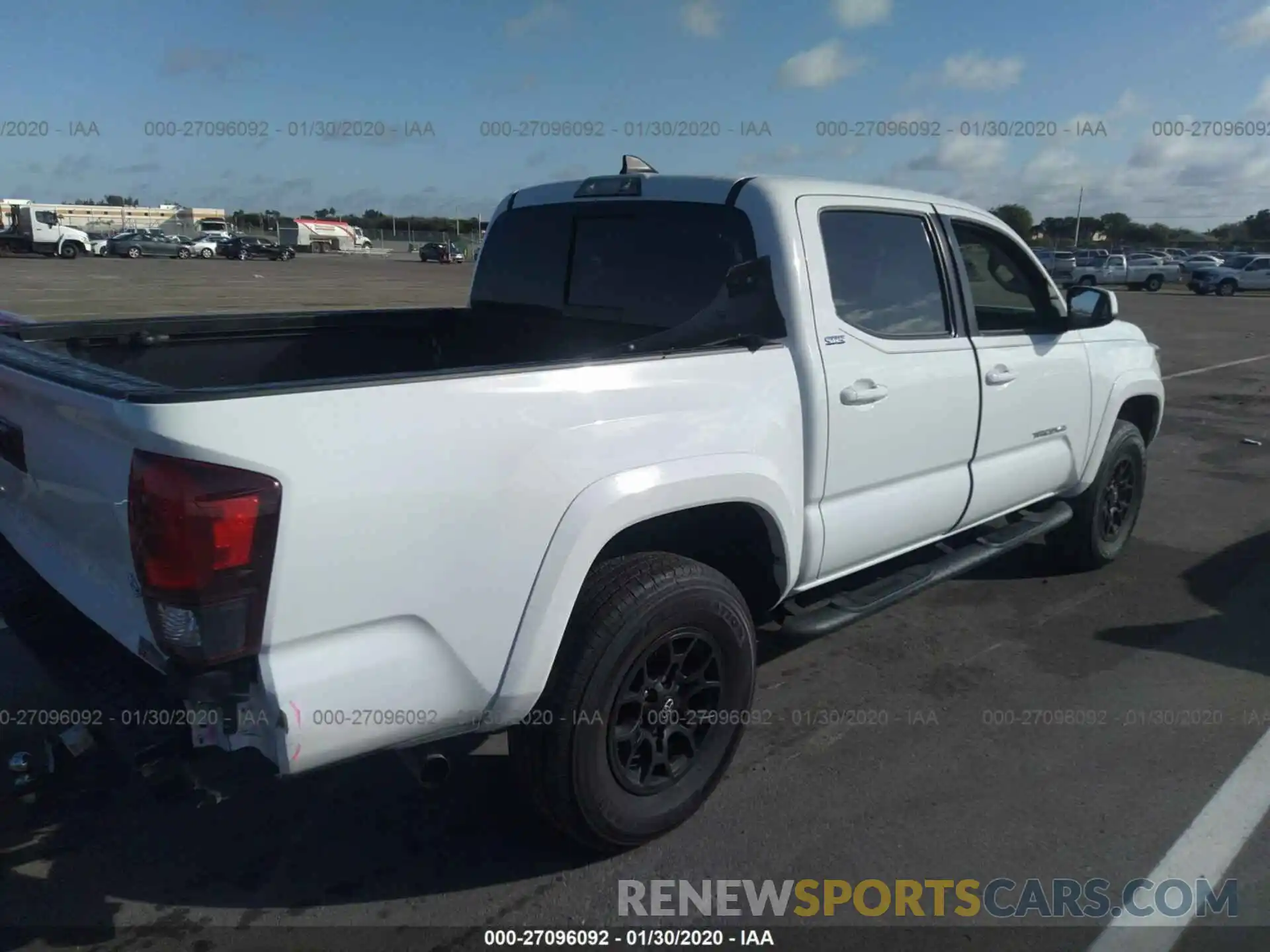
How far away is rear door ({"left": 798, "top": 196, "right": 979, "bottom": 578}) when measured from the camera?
3.43m

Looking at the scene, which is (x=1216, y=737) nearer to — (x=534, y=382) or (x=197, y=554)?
(x=534, y=382)

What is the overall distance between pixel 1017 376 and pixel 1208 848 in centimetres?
202

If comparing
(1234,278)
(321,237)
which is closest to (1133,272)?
(1234,278)

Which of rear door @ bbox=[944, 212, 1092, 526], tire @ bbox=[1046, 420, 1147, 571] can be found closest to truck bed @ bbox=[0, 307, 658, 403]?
rear door @ bbox=[944, 212, 1092, 526]

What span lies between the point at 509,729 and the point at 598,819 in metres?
0.37

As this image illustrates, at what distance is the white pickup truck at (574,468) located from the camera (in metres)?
2.13

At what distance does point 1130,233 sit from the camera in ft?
294

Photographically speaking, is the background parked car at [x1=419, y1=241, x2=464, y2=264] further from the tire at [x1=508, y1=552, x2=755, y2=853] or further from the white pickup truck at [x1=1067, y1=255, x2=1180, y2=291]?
the tire at [x1=508, y1=552, x2=755, y2=853]

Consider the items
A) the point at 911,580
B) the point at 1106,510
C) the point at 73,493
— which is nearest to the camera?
the point at 73,493

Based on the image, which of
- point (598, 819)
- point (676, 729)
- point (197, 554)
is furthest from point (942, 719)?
point (197, 554)

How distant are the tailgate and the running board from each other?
2.15 meters

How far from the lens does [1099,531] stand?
5.44 metres

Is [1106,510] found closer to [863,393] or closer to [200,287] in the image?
[863,393]

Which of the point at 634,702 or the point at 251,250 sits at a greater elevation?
Answer: the point at 251,250
